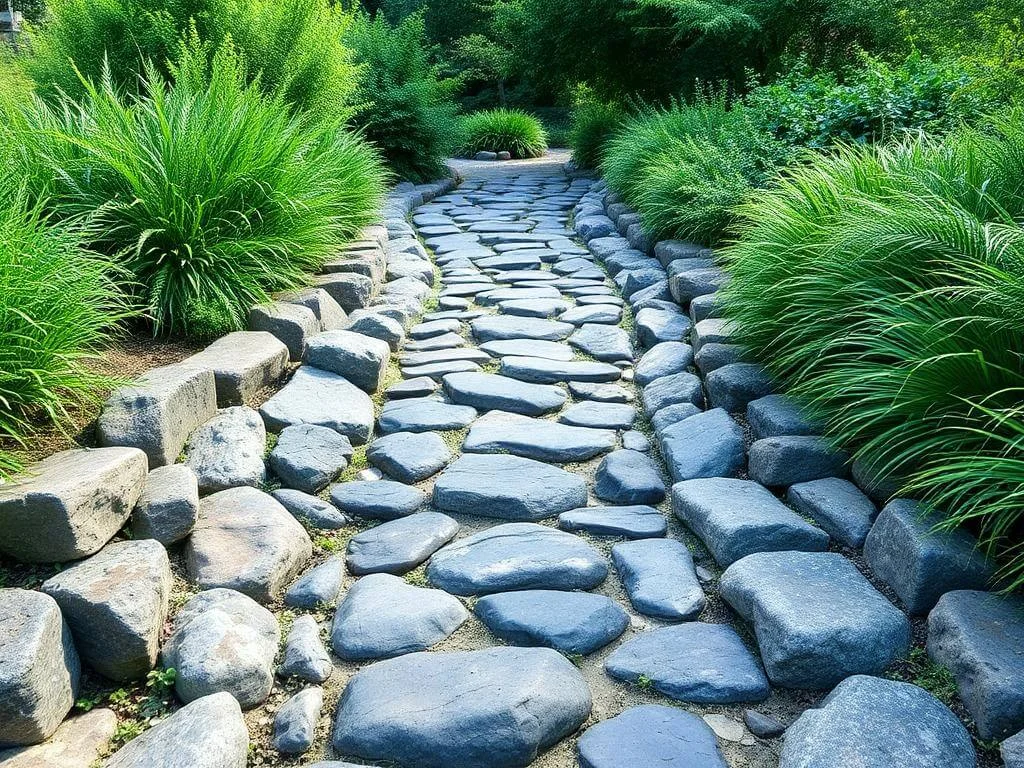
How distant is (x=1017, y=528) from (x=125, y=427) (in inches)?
94.3

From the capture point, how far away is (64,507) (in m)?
1.96

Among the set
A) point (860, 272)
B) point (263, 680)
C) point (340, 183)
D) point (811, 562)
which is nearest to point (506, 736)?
point (263, 680)

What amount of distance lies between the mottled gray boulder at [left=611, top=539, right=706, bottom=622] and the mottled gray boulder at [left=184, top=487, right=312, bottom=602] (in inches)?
36.7

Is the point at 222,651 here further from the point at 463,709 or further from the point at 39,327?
the point at 39,327

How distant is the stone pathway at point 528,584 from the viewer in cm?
174

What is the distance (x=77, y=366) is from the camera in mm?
2492

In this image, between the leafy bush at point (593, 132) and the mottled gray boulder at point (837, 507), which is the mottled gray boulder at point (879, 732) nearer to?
the mottled gray boulder at point (837, 507)

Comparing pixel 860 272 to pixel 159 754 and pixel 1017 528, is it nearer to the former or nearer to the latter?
pixel 1017 528

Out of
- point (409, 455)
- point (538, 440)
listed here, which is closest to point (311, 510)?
point (409, 455)

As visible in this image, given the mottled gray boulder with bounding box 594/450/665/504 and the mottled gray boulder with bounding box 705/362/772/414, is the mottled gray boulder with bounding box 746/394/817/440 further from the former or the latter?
the mottled gray boulder with bounding box 594/450/665/504

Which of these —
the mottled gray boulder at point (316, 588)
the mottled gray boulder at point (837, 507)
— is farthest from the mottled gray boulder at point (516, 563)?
the mottled gray boulder at point (837, 507)

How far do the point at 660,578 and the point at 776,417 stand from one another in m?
0.84

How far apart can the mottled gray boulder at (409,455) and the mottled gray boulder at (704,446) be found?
0.80 m

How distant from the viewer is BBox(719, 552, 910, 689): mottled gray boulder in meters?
1.89
